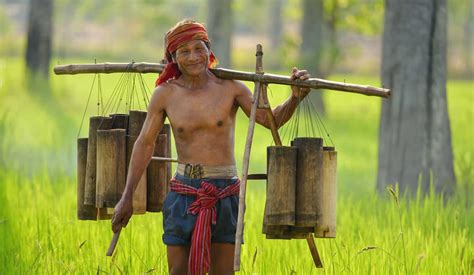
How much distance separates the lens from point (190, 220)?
5.05 m

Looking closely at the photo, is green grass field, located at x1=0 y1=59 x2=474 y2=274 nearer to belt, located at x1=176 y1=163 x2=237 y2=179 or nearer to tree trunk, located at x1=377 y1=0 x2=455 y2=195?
tree trunk, located at x1=377 y1=0 x2=455 y2=195

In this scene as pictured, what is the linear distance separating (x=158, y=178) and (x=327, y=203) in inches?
38.8

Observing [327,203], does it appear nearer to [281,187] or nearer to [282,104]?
[281,187]

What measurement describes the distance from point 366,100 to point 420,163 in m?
16.6

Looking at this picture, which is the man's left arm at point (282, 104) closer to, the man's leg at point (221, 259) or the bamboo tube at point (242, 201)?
the bamboo tube at point (242, 201)

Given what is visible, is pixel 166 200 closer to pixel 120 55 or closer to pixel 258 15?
pixel 120 55

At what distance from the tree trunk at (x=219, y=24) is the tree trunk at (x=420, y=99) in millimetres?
9507

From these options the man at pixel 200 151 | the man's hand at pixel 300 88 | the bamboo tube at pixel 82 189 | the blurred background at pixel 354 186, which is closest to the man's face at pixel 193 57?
the man at pixel 200 151

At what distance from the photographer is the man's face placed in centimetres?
506

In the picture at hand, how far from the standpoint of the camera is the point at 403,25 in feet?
31.4

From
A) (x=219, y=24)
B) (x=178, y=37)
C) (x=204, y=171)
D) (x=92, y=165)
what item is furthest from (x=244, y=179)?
(x=219, y=24)

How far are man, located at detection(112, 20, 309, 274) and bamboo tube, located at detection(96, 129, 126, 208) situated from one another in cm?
43

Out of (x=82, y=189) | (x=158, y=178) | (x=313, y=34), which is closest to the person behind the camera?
(x=158, y=178)

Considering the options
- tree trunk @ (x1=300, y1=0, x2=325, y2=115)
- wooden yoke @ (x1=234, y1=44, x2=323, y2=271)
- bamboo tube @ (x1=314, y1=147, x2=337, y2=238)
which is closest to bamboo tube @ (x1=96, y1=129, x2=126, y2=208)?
wooden yoke @ (x1=234, y1=44, x2=323, y2=271)
